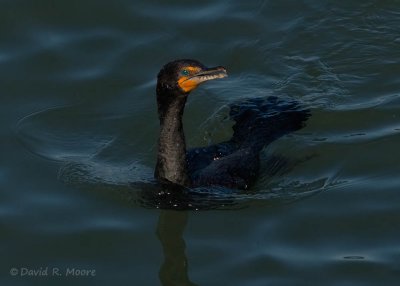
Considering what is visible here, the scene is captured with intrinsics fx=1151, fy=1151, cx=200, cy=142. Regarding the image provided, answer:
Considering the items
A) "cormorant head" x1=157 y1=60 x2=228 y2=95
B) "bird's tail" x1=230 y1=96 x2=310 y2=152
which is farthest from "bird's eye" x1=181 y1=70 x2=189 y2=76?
"bird's tail" x1=230 y1=96 x2=310 y2=152

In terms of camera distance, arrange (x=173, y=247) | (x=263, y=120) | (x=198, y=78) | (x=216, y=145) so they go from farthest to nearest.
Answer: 1. (x=263, y=120)
2. (x=216, y=145)
3. (x=173, y=247)
4. (x=198, y=78)

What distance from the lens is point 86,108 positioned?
479 inches

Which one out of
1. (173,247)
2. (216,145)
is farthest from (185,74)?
(216,145)

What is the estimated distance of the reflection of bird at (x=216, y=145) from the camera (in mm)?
9867

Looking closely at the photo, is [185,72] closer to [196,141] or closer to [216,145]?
[216,145]

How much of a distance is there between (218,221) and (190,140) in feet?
5.80

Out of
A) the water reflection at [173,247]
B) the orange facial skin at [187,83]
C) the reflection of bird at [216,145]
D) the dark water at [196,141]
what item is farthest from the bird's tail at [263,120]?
the orange facial skin at [187,83]

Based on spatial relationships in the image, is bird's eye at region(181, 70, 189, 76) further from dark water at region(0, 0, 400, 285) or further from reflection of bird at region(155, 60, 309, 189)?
dark water at region(0, 0, 400, 285)

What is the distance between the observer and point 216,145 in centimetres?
1141

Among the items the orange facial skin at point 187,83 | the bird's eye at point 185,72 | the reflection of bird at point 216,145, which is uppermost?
the bird's eye at point 185,72

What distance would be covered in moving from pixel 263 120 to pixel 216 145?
0.62 meters

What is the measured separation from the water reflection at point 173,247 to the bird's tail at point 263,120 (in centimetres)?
134

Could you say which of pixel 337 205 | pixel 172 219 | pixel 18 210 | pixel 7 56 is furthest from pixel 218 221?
pixel 7 56

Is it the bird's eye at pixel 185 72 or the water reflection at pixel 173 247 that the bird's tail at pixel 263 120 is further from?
the bird's eye at pixel 185 72
